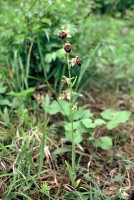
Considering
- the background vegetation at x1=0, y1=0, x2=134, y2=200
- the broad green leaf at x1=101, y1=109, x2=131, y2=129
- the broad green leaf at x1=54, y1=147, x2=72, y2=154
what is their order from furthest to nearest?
the broad green leaf at x1=101, y1=109, x2=131, y2=129 < the broad green leaf at x1=54, y1=147, x2=72, y2=154 < the background vegetation at x1=0, y1=0, x2=134, y2=200

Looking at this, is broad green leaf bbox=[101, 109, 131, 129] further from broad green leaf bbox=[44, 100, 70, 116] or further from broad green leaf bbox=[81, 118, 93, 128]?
broad green leaf bbox=[44, 100, 70, 116]

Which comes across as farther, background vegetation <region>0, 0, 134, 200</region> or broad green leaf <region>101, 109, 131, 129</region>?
broad green leaf <region>101, 109, 131, 129</region>

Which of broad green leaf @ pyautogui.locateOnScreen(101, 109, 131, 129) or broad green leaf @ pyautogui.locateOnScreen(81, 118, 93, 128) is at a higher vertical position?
broad green leaf @ pyautogui.locateOnScreen(81, 118, 93, 128)

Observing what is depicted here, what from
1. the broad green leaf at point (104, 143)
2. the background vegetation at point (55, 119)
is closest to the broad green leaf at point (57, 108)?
the background vegetation at point (55, 119)

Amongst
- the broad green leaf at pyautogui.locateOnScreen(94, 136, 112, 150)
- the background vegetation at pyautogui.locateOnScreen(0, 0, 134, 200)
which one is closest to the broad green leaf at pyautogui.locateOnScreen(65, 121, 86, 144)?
the background vegetation at pyautogui.locateOnScreen(0, 0, 134, 200)

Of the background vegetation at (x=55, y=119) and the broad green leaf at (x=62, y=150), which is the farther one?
the broad green leaf at (x=62, y=150)

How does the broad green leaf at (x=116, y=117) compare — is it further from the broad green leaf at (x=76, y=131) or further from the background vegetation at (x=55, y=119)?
the broad green leaf at (x=76, y=131)

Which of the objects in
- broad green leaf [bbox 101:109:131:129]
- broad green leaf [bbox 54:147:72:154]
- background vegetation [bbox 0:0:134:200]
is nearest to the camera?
background vegetation [bbox 0:0:134:200]

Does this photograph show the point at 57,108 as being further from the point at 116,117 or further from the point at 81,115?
the point at 116,117

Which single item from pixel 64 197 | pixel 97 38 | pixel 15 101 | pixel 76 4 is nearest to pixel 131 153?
pixel 64 197

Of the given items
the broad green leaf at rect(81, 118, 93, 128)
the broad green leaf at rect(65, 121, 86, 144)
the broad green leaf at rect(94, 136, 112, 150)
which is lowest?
the broad green leaf at rect(94, 136, 112, 150)
